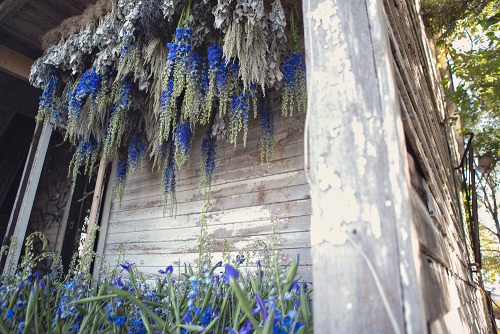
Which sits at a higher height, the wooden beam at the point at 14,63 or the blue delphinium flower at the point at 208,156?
the wooden beam at the point at 14,63

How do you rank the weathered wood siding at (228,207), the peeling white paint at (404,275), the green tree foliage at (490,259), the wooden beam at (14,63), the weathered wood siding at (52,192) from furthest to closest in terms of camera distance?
the green tree foliage at (490,259), the weathered wood siding at (52,192), the wooden beam at (14,63), the weathered wood siding at (228,207), the peeling white paint at (404,275)

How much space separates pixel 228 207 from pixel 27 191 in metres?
1.96

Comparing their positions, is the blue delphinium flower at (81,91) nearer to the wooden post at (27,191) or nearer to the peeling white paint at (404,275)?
the wooden post at (27,191)

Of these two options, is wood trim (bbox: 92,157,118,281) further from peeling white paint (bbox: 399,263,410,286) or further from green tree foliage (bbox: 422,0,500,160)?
green tree foliage (bbox: 422,0,500,160)

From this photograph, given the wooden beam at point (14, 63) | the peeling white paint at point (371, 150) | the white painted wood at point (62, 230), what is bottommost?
the peeling white paint at point (371, 150)

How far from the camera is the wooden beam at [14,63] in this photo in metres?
3.00

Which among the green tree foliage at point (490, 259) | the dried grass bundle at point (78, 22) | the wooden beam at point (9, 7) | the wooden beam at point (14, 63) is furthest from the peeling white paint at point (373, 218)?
the green tree foliage at point (490, 259)

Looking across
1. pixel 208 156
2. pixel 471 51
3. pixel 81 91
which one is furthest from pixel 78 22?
pixel 471 51

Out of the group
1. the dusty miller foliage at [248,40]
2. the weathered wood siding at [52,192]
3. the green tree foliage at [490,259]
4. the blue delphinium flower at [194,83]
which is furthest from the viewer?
the green tree foliage at [490,259]

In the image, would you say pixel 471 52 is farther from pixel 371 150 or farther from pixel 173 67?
pixel 371 150

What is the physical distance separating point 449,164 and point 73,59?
3.92 m

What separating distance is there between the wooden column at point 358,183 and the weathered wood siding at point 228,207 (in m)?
1.67

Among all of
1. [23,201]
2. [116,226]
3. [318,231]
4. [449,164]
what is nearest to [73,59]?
[23,201]

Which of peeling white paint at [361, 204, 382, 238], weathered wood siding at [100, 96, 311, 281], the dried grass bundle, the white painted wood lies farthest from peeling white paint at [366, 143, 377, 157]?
the white painted wood
